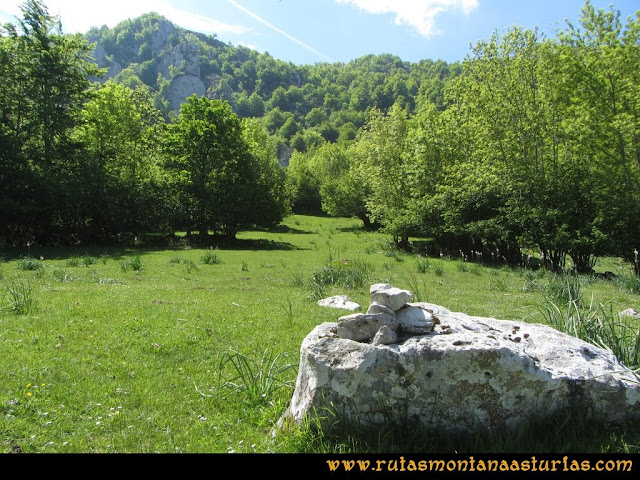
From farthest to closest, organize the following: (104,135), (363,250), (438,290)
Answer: (104,135) → (363,250) → (438,290)

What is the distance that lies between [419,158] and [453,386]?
33699 millimetres

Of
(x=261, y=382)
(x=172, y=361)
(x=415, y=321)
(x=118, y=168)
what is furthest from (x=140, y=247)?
(x=415, y=321)

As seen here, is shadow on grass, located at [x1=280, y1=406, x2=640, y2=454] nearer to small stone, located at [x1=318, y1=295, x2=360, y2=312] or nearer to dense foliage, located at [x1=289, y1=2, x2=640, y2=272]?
small stone, located at [x1=318, y1=295, x2=360, y2=312]

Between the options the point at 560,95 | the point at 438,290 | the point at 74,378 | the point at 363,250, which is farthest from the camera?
the point at 363,250

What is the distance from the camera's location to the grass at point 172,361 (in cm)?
457

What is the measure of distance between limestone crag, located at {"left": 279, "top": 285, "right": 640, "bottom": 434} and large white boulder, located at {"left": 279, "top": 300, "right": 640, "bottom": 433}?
1 cm

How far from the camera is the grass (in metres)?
4.57

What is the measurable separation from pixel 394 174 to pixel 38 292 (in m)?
33.2

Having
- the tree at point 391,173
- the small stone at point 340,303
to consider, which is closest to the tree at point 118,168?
the tree at point 391,173

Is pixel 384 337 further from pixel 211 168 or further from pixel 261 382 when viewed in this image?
pixel 211 168

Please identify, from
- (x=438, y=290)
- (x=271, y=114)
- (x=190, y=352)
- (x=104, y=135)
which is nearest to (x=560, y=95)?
(x=438, y=290)
